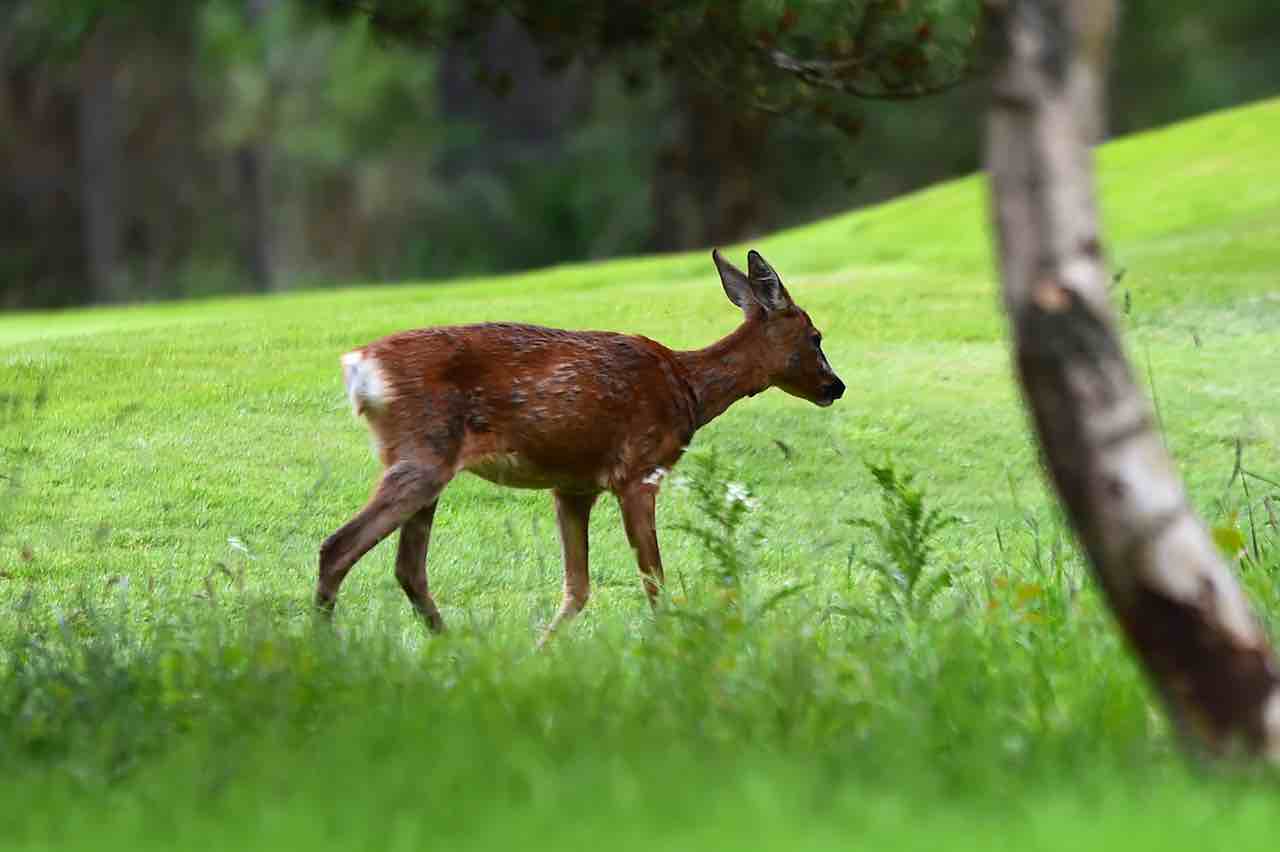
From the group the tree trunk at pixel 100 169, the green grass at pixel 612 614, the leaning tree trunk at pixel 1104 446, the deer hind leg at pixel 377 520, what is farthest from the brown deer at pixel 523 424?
the tree trunk at pixel 100 169

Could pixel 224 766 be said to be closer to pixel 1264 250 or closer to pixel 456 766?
pixel 456 766

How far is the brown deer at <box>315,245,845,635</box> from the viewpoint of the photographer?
288 inches

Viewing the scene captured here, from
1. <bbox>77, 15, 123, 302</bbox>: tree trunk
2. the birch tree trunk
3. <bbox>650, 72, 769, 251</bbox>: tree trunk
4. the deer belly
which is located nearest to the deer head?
the deer belly

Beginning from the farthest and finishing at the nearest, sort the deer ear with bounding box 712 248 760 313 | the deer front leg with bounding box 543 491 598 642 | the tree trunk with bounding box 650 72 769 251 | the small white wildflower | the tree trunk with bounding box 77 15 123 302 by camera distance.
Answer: the tree trunk with bounding box 77 15 123 302 → the tree trunk with bounding box 650 72 769 251 → the deer ear with bounding box 712 248 760 313 → the deer front leg with bounding box 543 491 598 642 → the small white wildflower

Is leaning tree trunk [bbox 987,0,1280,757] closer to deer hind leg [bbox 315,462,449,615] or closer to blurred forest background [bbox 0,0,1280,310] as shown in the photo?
deer hind leg [bbox 315,462,449,615]

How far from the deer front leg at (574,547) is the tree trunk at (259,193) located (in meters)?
27.7

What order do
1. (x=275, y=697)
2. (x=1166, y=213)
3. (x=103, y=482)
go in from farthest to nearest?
(x=1166, y=213)
(x=103, y=482)
(x=275, y=697)

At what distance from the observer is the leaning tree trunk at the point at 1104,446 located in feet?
14.4

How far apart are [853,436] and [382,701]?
6308mm

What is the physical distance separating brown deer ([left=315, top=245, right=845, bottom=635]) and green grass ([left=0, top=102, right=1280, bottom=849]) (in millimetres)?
244

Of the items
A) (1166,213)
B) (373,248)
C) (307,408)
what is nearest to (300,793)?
(307,408)

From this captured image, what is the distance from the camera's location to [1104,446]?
4395mm

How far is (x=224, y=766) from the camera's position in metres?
4.59

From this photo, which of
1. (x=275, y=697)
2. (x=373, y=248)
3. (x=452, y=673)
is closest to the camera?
(x=275, y=697)
